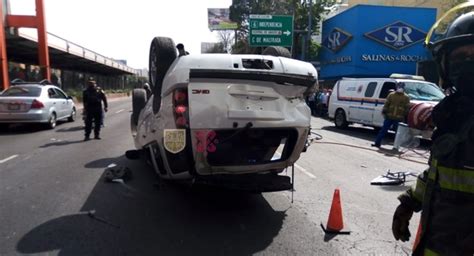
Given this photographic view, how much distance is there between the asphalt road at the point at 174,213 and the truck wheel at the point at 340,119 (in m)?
7.83

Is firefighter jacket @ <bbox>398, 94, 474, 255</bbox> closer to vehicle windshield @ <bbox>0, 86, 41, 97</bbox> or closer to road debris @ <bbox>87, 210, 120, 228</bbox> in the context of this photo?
road debris @ <bbox>87, 210, 120, 228</bbox>

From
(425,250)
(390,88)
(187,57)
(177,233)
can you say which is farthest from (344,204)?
(390,88)

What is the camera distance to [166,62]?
4863mm

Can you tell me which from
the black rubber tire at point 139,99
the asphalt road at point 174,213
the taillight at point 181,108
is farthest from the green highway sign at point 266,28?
the taillight at point 181,108

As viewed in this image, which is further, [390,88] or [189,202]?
[390,88]

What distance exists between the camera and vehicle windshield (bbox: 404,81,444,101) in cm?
1309

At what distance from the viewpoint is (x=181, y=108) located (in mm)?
4367

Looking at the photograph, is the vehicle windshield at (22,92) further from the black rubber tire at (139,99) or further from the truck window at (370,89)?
the truck window at (370,89)

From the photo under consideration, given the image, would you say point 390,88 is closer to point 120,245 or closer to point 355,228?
point 355,228

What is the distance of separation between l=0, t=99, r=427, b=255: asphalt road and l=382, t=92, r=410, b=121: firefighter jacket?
308 centimetres

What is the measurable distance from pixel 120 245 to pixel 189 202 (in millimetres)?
1538

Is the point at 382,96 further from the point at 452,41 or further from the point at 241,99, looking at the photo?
the point at 452,41

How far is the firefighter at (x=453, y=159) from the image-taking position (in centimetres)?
185

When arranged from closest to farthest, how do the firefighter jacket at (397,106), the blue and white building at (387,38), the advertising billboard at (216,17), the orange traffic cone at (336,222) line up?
the orange traffic cone at (336,222) < the firefighter jacket at (397,106) < the blue and white building at (387,38) < the advertising billboard at (216,17)
